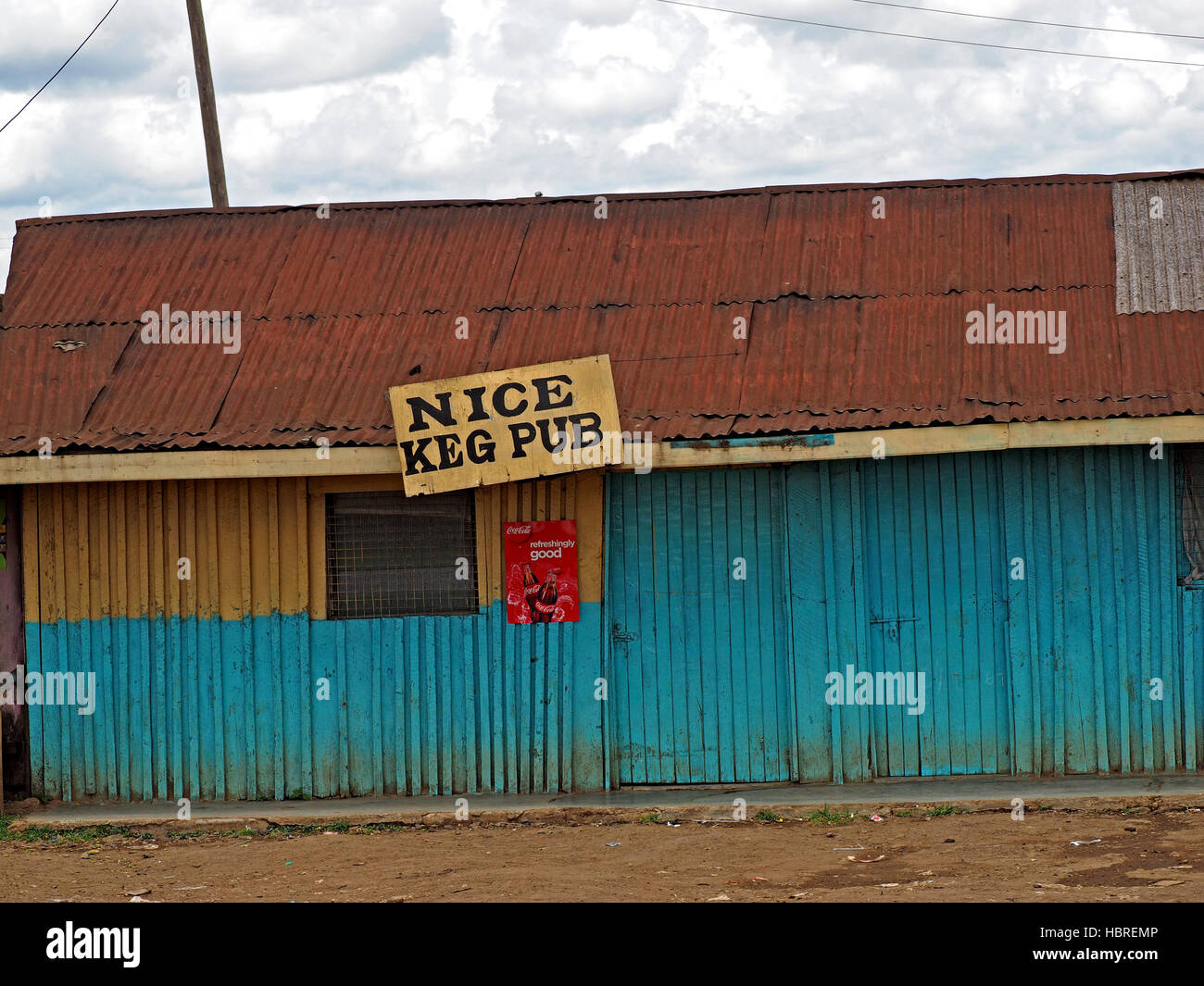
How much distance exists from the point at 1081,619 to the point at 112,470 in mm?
6663

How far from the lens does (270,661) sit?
372 inches

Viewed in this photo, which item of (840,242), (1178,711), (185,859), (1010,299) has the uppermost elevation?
(840,242)

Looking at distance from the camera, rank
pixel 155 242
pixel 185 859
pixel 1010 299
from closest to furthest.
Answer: pixel 185 859
pixel 1010 299
pixel 155 242

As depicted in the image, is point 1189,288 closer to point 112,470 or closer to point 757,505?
point 757,505

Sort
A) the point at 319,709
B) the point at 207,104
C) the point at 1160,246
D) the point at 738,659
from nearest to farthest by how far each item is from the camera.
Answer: the point at 738,659 < the point at 319,709 < the point at 1160,246 < the point at 207,104

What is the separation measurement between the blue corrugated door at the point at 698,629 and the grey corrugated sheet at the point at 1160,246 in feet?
9.98

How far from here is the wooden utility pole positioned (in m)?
15.1

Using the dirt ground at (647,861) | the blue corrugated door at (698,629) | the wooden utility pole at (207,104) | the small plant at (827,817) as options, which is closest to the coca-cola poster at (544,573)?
the blue corrugated door at (698,629)

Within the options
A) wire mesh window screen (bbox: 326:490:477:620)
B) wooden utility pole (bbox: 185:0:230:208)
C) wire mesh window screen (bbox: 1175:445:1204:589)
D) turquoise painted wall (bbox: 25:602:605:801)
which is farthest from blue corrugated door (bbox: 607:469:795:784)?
wooden utility pole (bbox: 185:0:230:208)

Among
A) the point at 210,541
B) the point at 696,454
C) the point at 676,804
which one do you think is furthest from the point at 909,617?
the point at 210,541

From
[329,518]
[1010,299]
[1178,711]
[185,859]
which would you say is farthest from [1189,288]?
[185,859]

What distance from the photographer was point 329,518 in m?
9.49

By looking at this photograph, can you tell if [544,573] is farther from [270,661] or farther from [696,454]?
[270,661]

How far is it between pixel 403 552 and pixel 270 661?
123 centimetres
